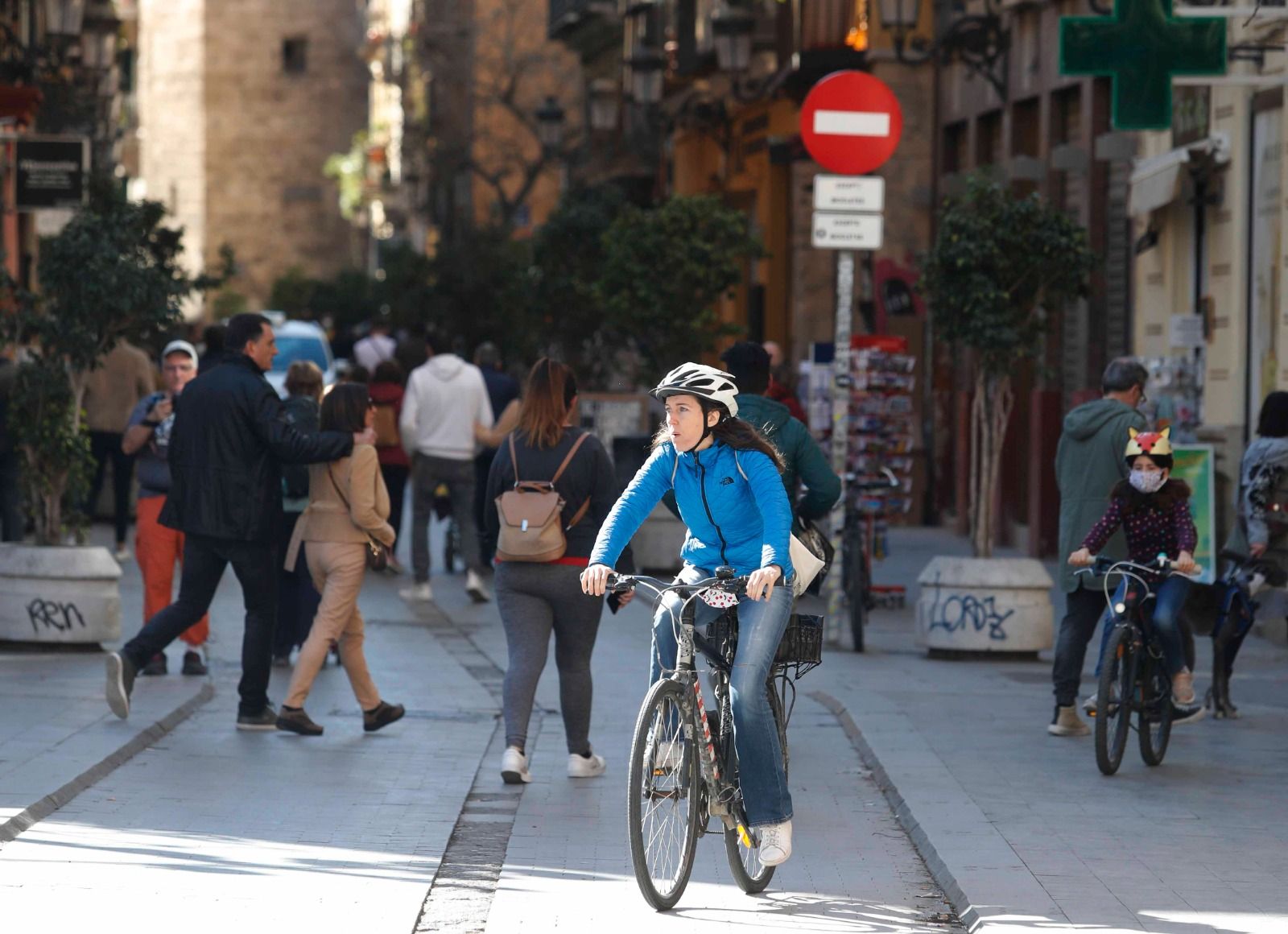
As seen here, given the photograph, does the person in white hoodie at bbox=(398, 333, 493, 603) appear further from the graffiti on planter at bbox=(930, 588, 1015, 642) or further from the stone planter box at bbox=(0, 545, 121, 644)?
the stone planter box at bbox=(0, 545, 121, 644)

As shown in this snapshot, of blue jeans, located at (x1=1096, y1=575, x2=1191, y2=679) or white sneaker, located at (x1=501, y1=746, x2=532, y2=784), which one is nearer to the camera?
white sneaker, located at (x1=501, y1=746, x2=532, y2=784)

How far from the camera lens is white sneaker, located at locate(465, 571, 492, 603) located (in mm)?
17406

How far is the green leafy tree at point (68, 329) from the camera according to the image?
13500 millimetres

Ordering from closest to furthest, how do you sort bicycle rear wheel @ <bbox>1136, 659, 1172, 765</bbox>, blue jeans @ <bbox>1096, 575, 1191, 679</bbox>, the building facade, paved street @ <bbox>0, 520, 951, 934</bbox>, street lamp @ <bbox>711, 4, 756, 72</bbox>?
1. paved street @ <bbox>0, 520, 951, 934</bbox>
2. bicycle rear wheel @ <bbox>1136, 659, 1172, 765</bbox>
3. blue jeans @ <bbox>1096, 575, 1191, 679</bbox>
4. street lamp @ <bbox>711, 4, 756, 72</bbox>
5. the building facade

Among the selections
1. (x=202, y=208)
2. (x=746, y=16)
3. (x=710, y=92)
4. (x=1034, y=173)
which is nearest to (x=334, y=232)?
(x=202, y=208)

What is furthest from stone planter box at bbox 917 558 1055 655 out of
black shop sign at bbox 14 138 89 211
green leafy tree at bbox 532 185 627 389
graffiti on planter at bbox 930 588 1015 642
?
black shop sign at bbox 14 138 89 211

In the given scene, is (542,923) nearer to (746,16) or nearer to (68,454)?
(68,454)

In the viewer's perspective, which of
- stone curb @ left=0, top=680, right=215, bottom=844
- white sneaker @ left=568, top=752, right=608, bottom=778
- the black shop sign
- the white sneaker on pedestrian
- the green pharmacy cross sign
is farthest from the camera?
the black shop sign

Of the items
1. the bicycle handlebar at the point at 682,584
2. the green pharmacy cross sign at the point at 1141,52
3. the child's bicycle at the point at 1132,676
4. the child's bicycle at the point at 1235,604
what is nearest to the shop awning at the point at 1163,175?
the green pharmacy cross sign at the point at 1141,52

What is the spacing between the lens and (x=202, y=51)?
80.6 m

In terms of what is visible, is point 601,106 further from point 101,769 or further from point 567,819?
A: point 567,819

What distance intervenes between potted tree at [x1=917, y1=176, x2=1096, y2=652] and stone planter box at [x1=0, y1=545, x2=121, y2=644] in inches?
179

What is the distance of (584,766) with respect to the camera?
10.1m

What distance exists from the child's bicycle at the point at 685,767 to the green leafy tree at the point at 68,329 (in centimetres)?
661
